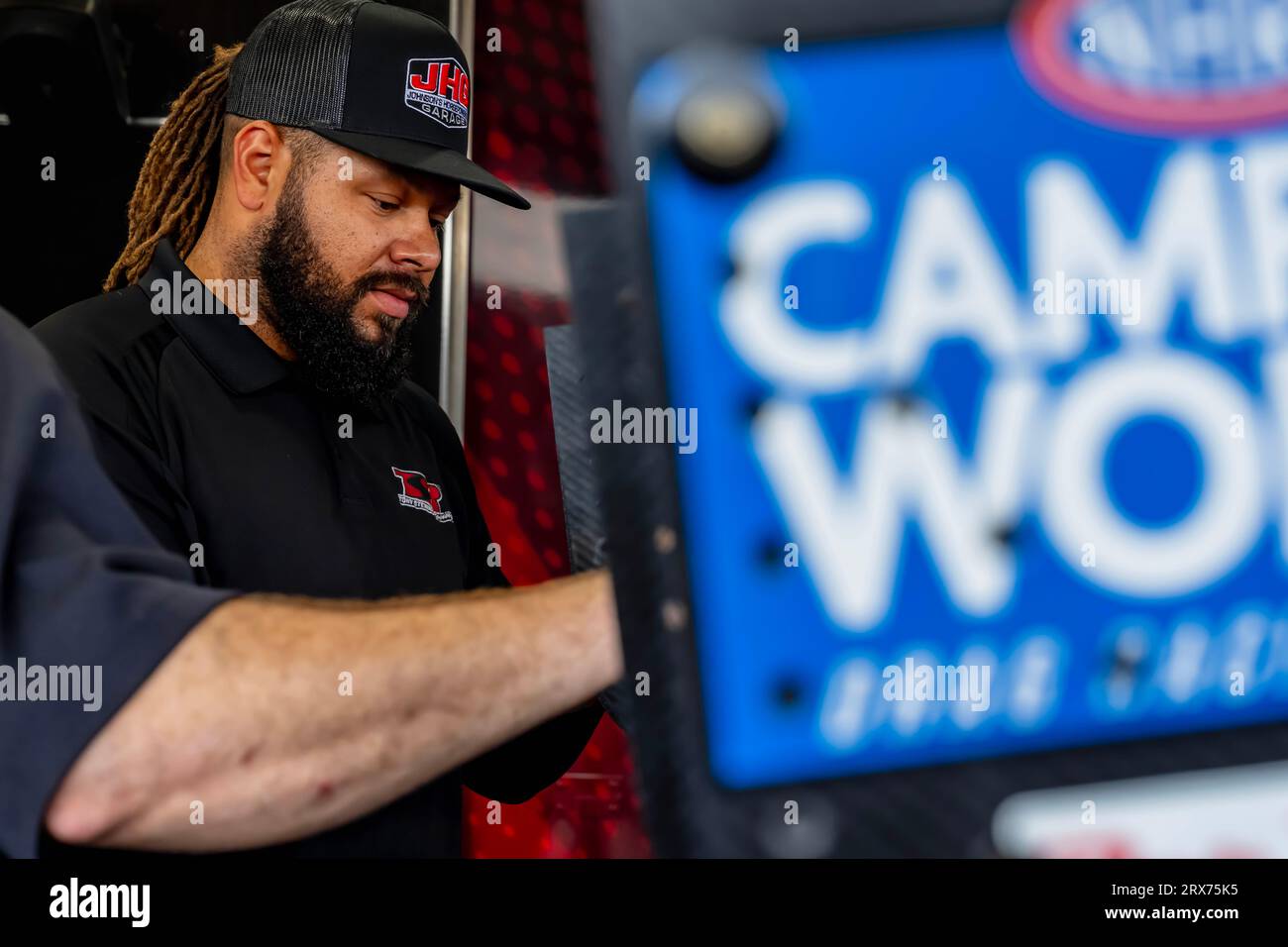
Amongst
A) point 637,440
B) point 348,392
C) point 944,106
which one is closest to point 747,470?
point 637,440

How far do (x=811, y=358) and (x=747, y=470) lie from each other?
44 mm

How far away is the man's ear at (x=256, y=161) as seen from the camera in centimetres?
129

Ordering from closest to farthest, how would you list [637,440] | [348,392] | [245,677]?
[637,440] < [245,677] < [348,392]

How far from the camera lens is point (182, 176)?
1.44 meters

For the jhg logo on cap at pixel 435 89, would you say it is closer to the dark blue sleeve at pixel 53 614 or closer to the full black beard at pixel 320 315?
the full black beard at pixel 320 315

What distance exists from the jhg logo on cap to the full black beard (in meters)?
0.17

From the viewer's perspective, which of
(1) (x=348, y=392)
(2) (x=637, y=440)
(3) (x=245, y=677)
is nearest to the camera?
(2) (x=637, y=440)

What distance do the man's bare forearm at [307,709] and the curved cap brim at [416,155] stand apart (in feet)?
1.91

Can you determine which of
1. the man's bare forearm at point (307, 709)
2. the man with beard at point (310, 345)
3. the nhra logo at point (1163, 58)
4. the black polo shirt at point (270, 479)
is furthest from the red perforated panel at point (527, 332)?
the nhra logo at point (1163, 58)

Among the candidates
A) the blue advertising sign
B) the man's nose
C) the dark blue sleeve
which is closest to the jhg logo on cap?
the man's nose

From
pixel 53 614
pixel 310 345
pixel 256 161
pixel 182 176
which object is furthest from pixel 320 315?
pixel 53 614

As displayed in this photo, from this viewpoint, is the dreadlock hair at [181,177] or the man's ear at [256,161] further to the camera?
the dreadlock hair at [181,177]
